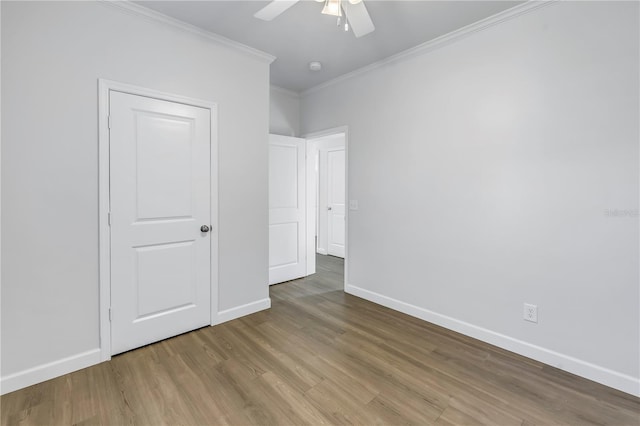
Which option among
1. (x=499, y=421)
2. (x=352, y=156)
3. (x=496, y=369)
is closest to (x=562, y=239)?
(x=496, y=369)

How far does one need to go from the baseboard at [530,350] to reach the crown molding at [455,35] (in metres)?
2.49

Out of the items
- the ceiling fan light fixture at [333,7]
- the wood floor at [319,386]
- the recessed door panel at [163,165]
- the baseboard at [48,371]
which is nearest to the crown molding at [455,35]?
the ceiling fan light fixture at [333,7]

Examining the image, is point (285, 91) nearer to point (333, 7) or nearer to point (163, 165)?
point (163, 165)

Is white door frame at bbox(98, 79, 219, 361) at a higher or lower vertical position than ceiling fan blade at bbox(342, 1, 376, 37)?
lower

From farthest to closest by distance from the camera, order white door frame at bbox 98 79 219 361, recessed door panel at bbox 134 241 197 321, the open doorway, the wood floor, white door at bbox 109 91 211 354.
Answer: the open doorway → recessed door panel at bbox 134 241 197 321 → white door at bbox 109 91 211 354 → white door frame at bbox 98 79 219 361 → the wood floor

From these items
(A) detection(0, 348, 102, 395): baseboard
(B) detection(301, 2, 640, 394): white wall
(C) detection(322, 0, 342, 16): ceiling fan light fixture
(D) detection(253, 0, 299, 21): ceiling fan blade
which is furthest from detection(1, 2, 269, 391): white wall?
(B) detection(301, 2, 640, 394): white wall

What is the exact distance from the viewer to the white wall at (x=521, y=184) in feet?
6.42

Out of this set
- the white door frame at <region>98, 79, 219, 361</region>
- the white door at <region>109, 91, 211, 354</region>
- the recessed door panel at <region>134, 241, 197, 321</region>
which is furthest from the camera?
the recessed door panel at <region>134, 241, 197, 321</region>

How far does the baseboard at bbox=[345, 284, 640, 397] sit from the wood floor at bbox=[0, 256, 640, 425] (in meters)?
0.06

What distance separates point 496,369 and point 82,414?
265cm

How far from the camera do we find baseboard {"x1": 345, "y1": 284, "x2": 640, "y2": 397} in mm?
1960

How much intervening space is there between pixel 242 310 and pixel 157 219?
121 centimetres

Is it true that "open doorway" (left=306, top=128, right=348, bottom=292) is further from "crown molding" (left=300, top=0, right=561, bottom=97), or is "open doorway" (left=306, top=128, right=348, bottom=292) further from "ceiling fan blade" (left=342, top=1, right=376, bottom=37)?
"ceiling fan blade" (left=342, top=1, right=376, bottom=37)

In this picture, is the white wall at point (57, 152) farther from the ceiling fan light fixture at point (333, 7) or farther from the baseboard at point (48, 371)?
the ceiling fan light fixture at point (333, 7)
